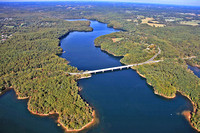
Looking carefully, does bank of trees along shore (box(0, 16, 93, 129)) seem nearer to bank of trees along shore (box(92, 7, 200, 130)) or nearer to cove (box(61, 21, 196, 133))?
cove (box(61, 21, 196, 133))

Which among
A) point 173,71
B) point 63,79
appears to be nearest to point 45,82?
point 63,79

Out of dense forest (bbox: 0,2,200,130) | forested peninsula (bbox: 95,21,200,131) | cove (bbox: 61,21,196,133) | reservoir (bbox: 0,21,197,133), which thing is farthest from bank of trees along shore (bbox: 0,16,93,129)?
forested peninsula (bbox: 95,21,200,131)

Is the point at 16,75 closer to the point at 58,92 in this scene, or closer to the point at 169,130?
the point at 58,92

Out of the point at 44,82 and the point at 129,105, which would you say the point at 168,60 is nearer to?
the point at 129,105

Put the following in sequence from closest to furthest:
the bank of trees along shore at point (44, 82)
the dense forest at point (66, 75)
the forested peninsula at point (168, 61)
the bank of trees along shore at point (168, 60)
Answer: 1. the bank of trees along shore at point (44, 82)
2. the dense forest at point (66, 75)
3. the forested peninsula at point (168, 61)
4. the bank of trees along shore at point (168, 60)

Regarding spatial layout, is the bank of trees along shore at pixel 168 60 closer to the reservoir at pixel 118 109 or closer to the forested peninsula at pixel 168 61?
the forested peninsula at pixel 168 61

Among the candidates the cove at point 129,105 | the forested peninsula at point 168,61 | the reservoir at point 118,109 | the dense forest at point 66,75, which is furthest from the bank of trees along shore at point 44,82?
the forested peninsula at point 168,61
